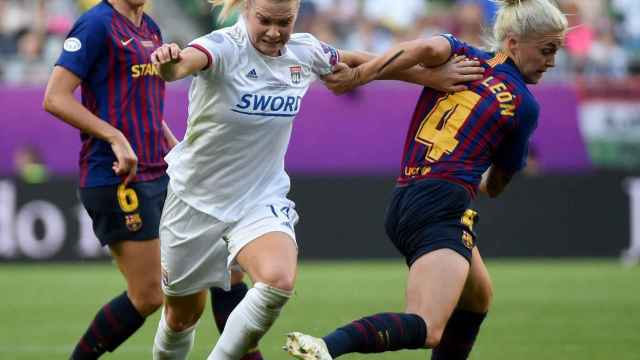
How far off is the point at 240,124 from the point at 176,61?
62 centimetres

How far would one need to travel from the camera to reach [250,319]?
18.3ft

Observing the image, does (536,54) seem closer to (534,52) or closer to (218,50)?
(534,52)

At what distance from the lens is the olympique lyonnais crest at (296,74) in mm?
5855

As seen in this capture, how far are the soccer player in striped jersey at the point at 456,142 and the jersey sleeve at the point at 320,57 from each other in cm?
16

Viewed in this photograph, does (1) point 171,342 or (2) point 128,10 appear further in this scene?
(2) point 128,10

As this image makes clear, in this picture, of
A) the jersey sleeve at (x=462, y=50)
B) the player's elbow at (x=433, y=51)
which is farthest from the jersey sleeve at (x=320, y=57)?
the jersey sleeve at (x=462, y=50)

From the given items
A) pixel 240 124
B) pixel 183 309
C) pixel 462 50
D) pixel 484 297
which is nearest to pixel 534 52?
pixel 462 50

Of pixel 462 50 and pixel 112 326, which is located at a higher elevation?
pixel 462 50

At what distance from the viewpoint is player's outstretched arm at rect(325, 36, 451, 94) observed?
5781 mm

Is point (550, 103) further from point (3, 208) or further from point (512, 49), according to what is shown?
point (512, 49)

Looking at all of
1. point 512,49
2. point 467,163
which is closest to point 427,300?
point 467,163

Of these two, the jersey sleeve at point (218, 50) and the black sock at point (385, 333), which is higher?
the jersey sleeve at point (218, 50)

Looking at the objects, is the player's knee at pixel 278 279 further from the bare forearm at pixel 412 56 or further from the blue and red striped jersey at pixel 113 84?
the blue and red striped jersey at pixel 113 84

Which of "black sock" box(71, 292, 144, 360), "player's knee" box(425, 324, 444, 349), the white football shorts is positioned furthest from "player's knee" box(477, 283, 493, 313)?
"black sock" box(71, 292, 144, 360)
